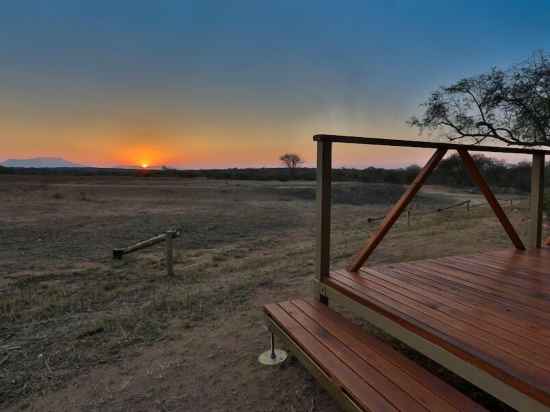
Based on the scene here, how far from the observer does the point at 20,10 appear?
29.3 feet

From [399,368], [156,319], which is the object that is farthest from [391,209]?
[156,319]

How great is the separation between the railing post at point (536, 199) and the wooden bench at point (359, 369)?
2.93 meters

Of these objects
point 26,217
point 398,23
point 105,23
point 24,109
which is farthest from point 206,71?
point 24,109

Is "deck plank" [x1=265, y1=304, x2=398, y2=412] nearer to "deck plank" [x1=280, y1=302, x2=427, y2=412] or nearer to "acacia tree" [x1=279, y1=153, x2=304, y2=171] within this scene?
"deck plank" [x1=280, y1=302, x2=427, y2=412]

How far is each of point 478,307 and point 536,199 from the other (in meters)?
2.40

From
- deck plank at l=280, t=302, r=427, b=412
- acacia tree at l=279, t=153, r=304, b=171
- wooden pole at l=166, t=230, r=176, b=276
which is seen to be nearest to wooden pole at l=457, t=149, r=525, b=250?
deck plank at l=280, t=302, r=427, b=412

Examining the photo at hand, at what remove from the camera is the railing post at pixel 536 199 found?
135 inches

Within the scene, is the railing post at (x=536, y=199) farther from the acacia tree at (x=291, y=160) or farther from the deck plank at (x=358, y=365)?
the acacia tree at (x=291, y=160)

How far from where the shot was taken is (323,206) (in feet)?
7.97

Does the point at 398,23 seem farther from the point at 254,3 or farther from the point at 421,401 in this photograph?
the point at 421,401

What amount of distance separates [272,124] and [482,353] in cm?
1984

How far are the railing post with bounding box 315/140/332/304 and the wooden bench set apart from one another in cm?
40

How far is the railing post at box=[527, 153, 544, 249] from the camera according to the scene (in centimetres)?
342

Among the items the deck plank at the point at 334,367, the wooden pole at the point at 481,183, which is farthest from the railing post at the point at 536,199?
the deck plank at the point at 334,367
